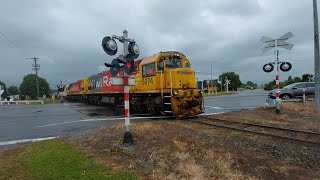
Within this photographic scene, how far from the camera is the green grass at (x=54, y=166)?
611cm

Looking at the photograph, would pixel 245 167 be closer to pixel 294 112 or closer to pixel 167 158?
pixel 167 158

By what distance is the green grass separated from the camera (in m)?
6.11

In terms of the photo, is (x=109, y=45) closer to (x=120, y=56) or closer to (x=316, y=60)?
(x=120, y=56)

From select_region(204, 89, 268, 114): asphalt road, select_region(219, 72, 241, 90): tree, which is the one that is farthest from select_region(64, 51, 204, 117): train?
select_region(219, 72, 241, 90): tree

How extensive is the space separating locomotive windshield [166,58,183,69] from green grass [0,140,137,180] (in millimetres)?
9658

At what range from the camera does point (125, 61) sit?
9016mm

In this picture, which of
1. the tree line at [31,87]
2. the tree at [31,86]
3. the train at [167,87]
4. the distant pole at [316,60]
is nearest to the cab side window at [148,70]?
the train at [167,87]

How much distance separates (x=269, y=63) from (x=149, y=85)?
727 cm

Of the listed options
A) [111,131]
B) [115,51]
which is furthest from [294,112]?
[115,51]

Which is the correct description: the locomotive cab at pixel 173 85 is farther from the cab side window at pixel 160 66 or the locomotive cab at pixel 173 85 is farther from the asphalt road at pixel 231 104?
the asphalt road at pixel 231 104

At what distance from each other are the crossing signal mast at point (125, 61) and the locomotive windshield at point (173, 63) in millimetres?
8040

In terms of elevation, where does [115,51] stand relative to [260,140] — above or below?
above

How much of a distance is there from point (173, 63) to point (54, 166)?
11668 millimetres

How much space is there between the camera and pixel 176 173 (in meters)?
6.34
